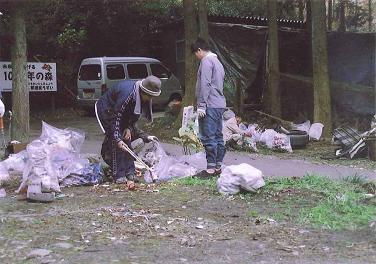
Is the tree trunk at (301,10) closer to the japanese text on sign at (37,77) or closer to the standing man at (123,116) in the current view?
the japanese text on sign at (37,77)

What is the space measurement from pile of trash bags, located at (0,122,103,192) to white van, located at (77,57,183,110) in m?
10.8

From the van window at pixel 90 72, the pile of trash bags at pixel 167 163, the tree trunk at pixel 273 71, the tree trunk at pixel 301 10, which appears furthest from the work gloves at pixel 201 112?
the tree trunk at pixel 301 10

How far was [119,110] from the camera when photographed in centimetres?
694

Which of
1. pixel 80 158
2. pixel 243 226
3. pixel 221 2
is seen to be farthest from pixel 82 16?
pixel 243 226

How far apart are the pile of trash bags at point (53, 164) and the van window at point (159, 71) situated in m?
11.9

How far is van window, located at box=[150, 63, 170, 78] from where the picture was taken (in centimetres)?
1988

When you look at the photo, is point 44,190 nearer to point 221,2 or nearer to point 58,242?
point 58,242

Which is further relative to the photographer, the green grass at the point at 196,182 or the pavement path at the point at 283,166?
the pavement path at the point at 283,166

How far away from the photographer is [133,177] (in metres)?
7.29

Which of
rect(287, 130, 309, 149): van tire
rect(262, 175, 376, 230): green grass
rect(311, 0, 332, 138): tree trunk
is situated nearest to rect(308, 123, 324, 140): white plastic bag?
rect(311, 0, 332, 138): tree trunk

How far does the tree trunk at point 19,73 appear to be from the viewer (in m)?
9.31

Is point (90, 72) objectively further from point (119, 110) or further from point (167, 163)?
point (119, 110)

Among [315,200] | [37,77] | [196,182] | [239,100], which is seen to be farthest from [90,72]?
[315,200]

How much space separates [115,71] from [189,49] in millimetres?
6813
